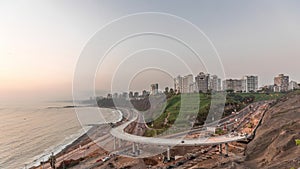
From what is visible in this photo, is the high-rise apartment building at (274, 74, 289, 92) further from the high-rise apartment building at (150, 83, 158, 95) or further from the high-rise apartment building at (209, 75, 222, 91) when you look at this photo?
the high-rise apartment building at (150, 83, 158, 95)

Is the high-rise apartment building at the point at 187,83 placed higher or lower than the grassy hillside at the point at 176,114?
higher

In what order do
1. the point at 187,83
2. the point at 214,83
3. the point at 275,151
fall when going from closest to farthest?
the point at 275,151, the point at 187,83, the point at 214,83

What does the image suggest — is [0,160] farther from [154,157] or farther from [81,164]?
[154,157]

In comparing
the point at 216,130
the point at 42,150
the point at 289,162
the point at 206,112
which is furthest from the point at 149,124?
the point at 42,150

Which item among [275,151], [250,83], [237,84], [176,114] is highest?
[250,83]

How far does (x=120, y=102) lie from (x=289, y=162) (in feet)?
28.1

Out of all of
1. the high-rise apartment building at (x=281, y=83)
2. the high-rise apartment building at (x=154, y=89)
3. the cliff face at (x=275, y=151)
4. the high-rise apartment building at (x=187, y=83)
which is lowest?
the cliff face at (x=275, y=151)

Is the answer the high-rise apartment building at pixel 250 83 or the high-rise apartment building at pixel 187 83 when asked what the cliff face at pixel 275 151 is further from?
the high-rise apartment building at pixel 250 83

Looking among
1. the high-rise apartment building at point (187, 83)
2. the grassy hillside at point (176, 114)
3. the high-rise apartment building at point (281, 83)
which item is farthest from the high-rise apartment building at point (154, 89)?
the high-rise apartment building at point (281, 83)

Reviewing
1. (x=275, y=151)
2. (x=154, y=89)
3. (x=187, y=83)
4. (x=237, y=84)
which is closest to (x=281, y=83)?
(x=237, y=84)

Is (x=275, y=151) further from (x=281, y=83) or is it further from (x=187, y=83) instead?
(x=281, y=83)

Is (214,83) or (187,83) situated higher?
(214,83)

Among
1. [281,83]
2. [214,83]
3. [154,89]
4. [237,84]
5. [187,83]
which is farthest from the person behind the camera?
[281,83]

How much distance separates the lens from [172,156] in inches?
731
